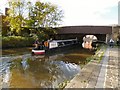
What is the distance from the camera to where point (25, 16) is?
96.4 feet

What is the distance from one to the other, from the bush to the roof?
6.71 metres

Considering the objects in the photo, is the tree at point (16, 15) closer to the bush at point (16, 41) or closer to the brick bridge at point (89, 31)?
the bush at point (16, 41)

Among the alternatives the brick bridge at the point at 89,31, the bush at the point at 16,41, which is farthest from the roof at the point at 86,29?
the bush at the point at 16,41

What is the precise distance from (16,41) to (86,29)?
1171 centimetres

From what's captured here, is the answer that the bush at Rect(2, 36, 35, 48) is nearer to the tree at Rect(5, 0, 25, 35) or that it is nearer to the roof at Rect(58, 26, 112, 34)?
the tree at Rect(5, 0, 25, 35)

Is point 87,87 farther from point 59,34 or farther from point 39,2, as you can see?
point 59,34

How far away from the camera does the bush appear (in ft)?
79.2

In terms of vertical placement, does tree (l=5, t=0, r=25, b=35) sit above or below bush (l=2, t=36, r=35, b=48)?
above

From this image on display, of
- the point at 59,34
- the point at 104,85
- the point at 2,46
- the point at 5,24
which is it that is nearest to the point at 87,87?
the point at 104,85

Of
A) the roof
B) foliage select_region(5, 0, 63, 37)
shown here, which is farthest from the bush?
the roof

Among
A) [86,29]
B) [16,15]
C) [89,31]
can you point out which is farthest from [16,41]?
[89,31]

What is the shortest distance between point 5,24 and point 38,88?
24.3 metres

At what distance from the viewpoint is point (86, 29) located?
32.1m

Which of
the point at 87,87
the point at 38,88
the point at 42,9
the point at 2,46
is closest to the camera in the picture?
the point at 87,87
